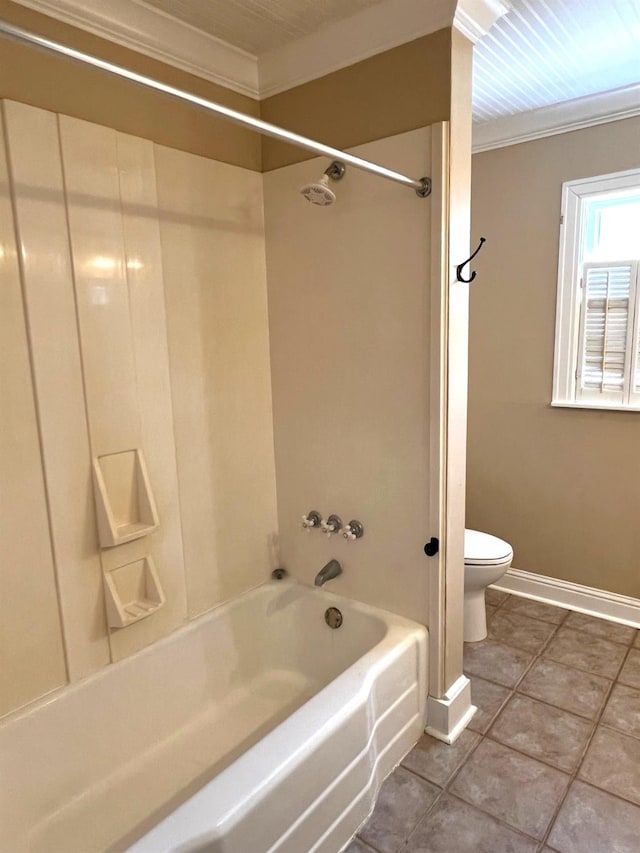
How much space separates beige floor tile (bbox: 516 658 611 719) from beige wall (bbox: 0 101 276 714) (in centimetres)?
123

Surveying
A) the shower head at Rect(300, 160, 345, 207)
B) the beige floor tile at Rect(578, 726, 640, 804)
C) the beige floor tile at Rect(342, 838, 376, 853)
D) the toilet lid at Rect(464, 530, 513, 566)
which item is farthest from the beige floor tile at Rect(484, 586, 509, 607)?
the shower head at Rect(300, 160, 345, 207)

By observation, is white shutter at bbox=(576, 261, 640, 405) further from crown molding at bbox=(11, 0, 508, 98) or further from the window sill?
crown molding at bbox=(11, 0, 508, 98)

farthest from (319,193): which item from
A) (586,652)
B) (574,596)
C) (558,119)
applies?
(574,596)

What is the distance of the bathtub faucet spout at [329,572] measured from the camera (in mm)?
2051

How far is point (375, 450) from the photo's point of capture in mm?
1932

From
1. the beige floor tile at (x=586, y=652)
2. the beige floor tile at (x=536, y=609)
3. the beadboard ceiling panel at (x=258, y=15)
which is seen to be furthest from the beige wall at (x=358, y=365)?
the beige floor tile at (x=536, y=609)

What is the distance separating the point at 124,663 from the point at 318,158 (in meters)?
1.78

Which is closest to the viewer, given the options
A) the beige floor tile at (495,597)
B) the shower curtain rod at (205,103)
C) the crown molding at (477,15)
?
the shower curtain rod at (205,103)

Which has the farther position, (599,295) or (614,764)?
(599,295)

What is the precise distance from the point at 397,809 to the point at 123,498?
124 cm

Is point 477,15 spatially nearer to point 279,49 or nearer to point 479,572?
point 279,49

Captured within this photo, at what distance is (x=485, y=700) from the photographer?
212 centimetres

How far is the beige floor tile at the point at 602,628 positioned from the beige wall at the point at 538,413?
0.16 m

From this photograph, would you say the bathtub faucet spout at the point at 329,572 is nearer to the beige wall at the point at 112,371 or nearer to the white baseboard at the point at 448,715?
the beige wall at the point at 112,371
